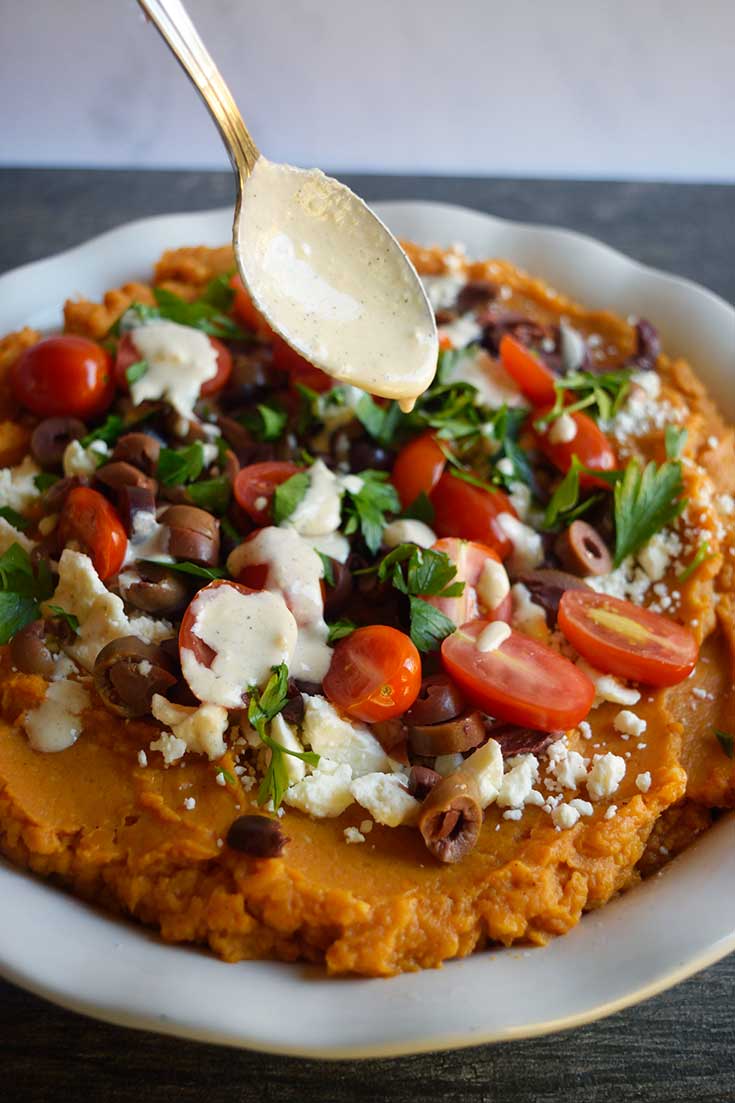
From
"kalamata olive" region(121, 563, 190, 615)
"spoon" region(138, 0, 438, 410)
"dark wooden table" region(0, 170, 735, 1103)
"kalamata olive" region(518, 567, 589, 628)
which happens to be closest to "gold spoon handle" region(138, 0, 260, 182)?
"spoon" region(138, 0, 438, 410)

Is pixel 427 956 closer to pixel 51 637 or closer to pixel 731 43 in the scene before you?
pixel 51 637

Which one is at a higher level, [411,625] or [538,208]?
[411,625]

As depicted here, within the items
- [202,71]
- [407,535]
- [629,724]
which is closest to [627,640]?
[629,724]

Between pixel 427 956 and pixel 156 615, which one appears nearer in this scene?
pixel 427 956

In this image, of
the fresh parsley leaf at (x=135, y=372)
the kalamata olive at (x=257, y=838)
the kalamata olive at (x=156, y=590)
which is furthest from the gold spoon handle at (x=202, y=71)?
the kalamata olive at (x=257, y=838)

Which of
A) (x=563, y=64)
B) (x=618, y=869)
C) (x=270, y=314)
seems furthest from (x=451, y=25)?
(x=618, y=869)

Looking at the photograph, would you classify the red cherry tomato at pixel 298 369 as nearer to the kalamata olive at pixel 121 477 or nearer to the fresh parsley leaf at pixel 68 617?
the kalamata olive at pixel 121 477

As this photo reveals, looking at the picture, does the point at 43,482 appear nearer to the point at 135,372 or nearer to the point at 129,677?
the point at 135,372
